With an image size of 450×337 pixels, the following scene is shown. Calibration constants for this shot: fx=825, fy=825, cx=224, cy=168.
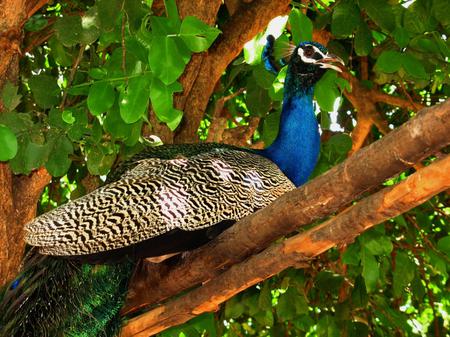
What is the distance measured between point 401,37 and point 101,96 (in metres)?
0.80

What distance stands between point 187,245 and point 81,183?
1.11 meters

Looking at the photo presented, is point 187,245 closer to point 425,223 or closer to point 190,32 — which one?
point 190,32

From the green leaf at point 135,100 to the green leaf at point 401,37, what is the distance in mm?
702

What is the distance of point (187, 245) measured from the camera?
76.2 inches

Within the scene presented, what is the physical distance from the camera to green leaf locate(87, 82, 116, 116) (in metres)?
1.85

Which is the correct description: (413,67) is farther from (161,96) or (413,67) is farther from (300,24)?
(161,96)

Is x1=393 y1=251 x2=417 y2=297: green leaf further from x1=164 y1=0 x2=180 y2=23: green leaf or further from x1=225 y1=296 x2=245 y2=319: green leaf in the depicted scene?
x1=164 y1=0 x2=180 y2=23: green leaf

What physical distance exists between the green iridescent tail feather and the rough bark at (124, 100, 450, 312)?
0.08 m

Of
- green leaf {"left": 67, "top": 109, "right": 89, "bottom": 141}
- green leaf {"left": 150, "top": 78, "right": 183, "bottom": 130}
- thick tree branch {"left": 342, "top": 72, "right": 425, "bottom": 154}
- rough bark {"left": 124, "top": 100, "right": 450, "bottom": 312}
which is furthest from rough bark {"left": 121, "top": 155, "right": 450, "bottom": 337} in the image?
thick tree branch {"left": 342, "top": 72, "right": 425, "bottom": 154}

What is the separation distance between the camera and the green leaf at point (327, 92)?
235 centimetres

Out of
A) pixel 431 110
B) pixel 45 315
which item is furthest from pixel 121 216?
pixel 431 110

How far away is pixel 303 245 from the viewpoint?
163 centimetres

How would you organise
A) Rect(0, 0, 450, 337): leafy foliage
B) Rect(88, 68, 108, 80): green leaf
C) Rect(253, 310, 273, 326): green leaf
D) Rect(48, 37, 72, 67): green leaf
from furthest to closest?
Rect(253, 310, 273, 326): green leaf, Rect(48, 37, 72, 67): green leaf, Rect(88, 68, 108, 80): green leaf, Rect(0, 0, 450, 337): leafy foliage

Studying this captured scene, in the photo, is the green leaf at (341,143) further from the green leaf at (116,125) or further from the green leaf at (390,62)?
the green leaf at (116,125)
